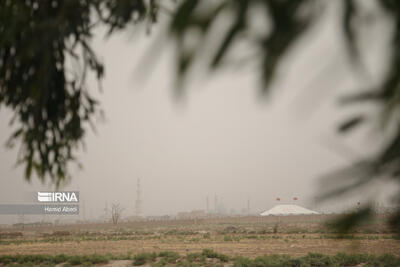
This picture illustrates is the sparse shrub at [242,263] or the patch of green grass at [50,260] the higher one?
the sparse shrub at [242,263]

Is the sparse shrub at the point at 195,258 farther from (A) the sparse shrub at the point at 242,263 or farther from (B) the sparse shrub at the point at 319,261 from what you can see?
(B) the sparse shrub at the point at 319,261

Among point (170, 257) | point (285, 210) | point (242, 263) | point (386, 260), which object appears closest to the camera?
point (242, 263)

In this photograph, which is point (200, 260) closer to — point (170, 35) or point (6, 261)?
point (6, 261)

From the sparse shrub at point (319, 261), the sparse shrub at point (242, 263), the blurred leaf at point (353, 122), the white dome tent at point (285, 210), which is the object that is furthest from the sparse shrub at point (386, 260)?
the white dome tent at point (285, 210)

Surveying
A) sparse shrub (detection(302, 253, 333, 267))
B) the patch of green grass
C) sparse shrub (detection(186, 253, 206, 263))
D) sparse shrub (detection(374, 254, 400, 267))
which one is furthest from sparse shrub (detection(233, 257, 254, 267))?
the patch of green grass

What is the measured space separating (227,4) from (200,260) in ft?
84.7

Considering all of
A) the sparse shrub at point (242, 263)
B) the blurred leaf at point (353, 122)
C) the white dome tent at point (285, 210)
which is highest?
the blurred leaf at point (353, 122)

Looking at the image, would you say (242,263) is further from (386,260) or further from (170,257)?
(386,260)

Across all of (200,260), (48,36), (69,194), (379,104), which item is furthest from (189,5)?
(69,194)

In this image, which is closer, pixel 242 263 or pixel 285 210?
pixel 242 263

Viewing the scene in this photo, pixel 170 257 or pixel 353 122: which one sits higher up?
pixel 353 122

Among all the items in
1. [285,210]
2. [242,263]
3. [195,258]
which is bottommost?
[285,210]

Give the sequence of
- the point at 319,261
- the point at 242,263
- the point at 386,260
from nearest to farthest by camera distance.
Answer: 1. the point at 242,263
2. the point at 319,261
3. the point at 386,260

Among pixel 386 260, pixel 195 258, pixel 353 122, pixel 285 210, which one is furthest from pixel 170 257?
pixel 285 210
